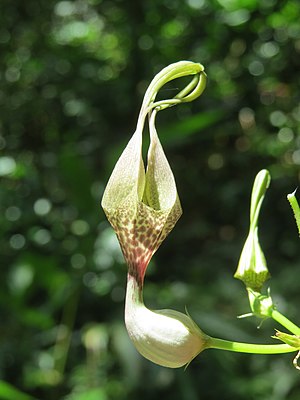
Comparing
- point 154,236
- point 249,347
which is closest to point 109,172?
point 154,236

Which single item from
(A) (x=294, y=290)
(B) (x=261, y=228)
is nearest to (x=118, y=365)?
(A) (x=294, y=290)

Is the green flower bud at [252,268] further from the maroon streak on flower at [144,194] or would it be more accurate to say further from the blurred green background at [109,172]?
the blurred green background at [109,172]

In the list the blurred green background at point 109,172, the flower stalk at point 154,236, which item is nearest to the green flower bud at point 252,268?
the flower stalk at point 154,236

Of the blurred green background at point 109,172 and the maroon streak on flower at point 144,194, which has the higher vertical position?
the maroon streak on flower at point 144,194

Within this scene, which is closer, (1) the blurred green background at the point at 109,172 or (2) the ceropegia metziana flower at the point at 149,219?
(2) the ceropegia metziana flower at the point at 149,219

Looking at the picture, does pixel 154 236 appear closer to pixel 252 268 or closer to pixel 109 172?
pixel 252 268

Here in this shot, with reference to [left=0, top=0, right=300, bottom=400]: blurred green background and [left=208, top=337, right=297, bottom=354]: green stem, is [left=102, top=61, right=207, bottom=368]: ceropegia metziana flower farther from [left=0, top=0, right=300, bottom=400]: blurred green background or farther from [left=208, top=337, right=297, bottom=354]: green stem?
[left=0, top=0, right=300, bottom=400]: blurred green background

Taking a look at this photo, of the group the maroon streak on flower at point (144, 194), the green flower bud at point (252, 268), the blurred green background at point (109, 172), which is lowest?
the blurred green background at point (109, 172)
